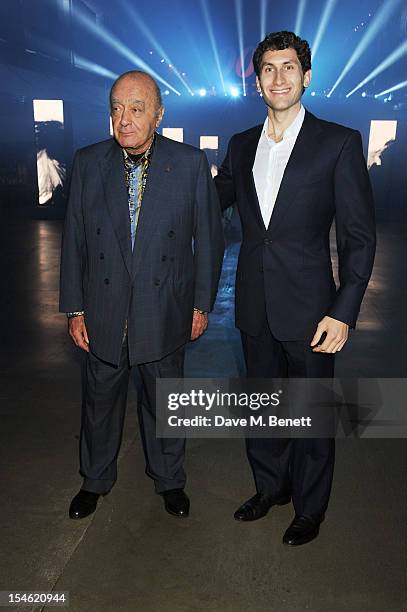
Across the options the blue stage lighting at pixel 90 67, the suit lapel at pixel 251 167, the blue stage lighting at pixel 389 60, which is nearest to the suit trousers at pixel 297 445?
the suit lapel at pixel 251 167

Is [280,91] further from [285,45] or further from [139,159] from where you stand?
[139,159]

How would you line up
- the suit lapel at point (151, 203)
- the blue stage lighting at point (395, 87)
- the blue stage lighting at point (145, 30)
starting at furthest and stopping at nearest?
the blue stage lighting at point (395, 87) → the blue stage lighting at point (145, 30) → the suit lapel at point (151, 203)

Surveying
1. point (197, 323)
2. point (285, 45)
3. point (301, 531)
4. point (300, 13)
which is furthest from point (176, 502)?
point (300, 13)

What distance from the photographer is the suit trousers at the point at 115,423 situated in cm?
267

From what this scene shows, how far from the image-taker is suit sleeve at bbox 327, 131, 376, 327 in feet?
7.37

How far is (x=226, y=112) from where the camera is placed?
2219 cm

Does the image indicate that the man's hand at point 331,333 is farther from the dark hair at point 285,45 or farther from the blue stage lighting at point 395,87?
the blue stage lighting at point 395,87

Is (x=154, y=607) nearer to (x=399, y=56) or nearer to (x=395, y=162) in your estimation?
(x=395, y=162)

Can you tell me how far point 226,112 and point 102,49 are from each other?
4.71m

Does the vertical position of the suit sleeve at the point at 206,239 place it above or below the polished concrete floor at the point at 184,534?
above

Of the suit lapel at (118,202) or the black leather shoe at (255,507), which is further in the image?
the black leather shoe at (255,507)

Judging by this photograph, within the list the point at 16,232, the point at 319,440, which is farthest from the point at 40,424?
the point at 16,232

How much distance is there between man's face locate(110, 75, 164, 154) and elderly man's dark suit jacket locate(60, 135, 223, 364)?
5.1 inches

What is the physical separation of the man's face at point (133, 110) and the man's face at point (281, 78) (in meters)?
0.43
